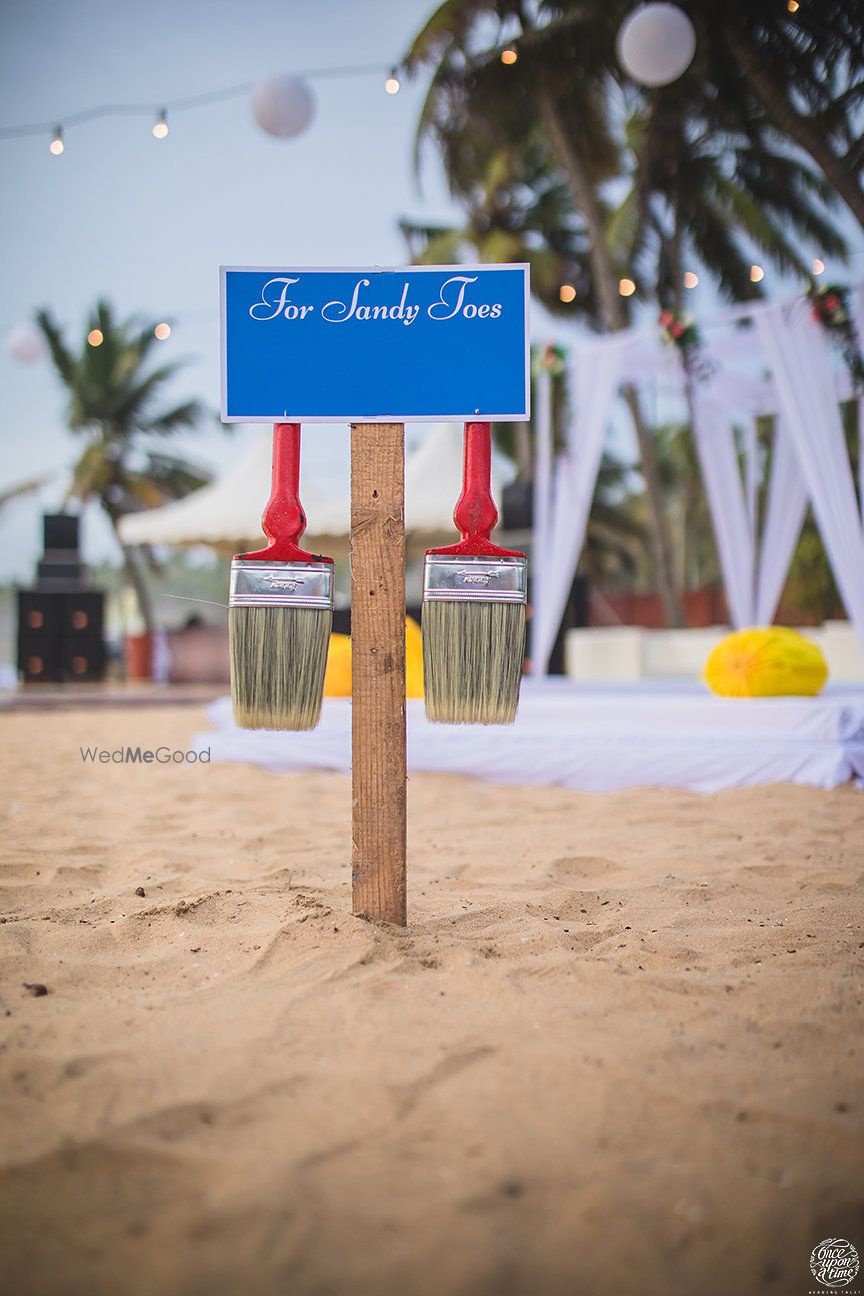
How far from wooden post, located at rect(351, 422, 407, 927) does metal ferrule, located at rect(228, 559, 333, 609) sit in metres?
0.12

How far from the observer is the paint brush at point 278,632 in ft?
6.17

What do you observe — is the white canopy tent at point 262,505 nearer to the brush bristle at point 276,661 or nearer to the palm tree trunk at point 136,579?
the palm tree trunk at point 136,579

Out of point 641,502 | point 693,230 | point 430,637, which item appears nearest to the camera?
point 430,637

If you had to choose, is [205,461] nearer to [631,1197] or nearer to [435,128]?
[435,128]

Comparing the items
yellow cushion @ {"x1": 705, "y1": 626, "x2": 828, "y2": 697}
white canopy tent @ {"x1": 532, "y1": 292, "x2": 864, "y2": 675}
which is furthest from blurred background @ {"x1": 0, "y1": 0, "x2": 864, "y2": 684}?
yellow cushion @ {"x1": 705, "y1": 626, "x2": 828, "y2": 697}

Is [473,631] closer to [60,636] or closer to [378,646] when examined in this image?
[378,646]

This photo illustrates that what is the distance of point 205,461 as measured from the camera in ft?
65.1

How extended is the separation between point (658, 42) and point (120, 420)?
14.4 meters

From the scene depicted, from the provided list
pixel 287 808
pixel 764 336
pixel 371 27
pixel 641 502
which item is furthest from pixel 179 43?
pixel 641 502

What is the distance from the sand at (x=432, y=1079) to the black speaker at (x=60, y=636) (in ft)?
38.8

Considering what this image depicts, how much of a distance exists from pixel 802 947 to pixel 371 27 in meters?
17.1

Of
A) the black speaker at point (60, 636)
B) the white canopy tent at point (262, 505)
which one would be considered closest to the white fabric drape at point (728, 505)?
the white canopy tent at point (262, 505)

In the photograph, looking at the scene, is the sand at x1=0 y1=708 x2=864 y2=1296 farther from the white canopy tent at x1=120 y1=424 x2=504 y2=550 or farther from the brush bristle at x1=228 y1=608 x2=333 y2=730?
the white canopy tent at x1=120 y1=424 x2=504 y2=550

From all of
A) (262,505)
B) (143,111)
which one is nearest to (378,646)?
(143,111)
